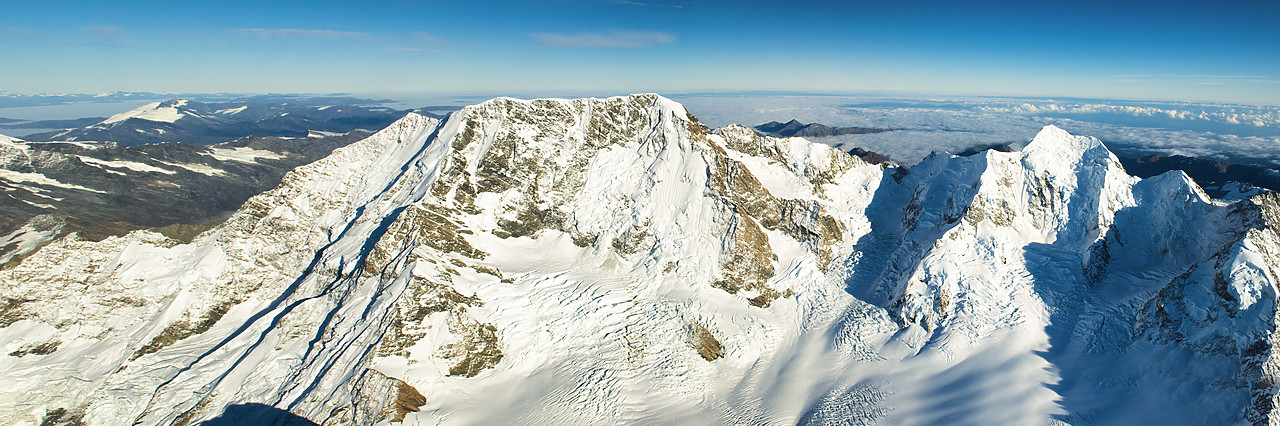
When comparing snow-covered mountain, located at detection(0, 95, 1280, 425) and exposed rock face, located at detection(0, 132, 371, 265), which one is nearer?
snow-covered mountain, located at detection(0, 95, 1280, 425)

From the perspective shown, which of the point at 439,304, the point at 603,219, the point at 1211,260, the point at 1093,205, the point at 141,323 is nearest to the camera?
the point at 1211,260

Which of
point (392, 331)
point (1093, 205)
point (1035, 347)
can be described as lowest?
point (1035, 347)

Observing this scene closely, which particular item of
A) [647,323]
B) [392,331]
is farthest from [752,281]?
[392,331]

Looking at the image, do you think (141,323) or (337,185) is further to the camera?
(337,185)

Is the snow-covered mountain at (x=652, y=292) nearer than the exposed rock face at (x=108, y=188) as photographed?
Yes

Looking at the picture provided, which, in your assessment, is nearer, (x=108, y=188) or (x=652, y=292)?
(x=652, y=292)

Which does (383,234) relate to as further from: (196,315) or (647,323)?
(647,323)

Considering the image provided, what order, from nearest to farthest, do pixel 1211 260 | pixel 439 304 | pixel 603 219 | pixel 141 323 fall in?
pixel 1211 260 < pixel 439 304 < pixel 141 323 < pixel 603 219

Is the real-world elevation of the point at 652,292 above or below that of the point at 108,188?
below
